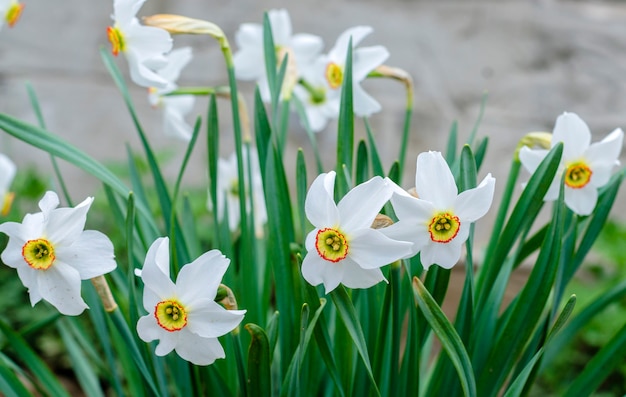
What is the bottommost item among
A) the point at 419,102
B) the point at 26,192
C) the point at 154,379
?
the point at 26,192

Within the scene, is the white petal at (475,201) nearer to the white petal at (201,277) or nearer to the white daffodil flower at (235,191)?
the white petal at (201,277)

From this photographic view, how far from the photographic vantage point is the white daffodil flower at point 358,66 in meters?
0.79

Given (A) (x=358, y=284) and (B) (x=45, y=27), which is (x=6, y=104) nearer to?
(B) (x=45, y=27)

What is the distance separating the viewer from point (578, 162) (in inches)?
26.4

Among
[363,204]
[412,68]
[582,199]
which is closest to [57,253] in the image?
[363,204]

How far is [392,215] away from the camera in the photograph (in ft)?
1.85

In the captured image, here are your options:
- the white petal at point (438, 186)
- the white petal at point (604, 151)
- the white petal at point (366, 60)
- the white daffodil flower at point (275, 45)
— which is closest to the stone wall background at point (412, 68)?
the white daffodil flower at point (275, 45)

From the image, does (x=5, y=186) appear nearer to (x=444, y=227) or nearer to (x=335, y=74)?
(x=335, y=74)

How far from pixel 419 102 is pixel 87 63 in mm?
963

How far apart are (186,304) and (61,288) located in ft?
0.32

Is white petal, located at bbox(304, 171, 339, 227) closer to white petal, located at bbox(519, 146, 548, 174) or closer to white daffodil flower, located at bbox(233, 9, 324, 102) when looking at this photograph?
white petal, located at bbox(519, 146, 548, 174)

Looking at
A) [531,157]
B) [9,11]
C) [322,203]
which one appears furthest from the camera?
[9,11]

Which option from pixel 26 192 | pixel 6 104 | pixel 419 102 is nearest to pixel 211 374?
pixel 26 192

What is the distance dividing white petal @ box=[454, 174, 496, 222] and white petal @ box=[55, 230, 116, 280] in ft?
0.83
